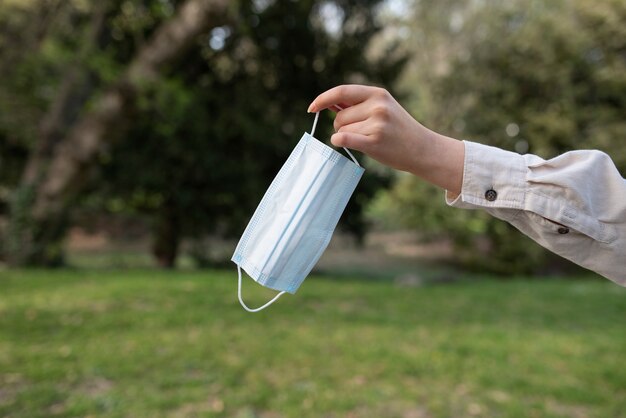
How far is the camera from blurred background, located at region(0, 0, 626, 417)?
11.5ft

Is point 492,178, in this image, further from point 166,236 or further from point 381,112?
point 166,236

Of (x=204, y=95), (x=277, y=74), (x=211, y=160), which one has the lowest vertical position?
(x=211, y=160)

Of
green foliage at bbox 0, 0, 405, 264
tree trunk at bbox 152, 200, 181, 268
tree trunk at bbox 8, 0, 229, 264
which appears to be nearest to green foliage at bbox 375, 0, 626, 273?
green foliage at bbox 0, 0, 405, 264

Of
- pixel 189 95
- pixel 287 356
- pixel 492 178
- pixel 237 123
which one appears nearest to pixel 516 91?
pixel 237 123

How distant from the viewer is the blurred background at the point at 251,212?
138 inches

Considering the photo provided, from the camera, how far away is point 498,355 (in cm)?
421

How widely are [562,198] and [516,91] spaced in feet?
42.8

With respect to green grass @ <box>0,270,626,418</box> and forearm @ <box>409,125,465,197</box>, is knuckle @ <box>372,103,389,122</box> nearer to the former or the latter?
forearm @ <box>409,125,465,197</box>

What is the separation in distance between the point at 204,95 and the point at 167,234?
10.2 ft

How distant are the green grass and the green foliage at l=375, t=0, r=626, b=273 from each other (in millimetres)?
6905

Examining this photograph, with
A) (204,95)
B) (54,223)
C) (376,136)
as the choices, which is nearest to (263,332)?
(376,136)

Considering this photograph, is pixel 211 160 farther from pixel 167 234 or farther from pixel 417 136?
pixel 417 136

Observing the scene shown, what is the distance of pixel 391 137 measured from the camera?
126 centimetres

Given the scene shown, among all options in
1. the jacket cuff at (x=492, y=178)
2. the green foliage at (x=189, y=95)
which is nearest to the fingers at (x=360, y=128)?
the jacket cuff at (x=492, y=178)
